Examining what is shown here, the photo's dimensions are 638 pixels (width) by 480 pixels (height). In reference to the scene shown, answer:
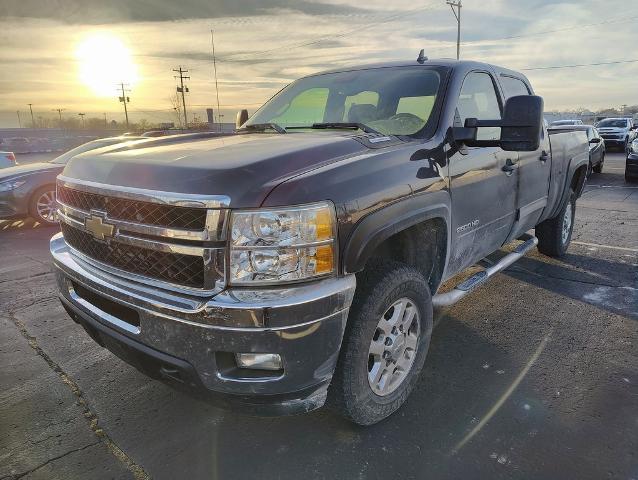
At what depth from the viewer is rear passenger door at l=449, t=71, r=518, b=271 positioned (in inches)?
117

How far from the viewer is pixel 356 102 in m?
3.40

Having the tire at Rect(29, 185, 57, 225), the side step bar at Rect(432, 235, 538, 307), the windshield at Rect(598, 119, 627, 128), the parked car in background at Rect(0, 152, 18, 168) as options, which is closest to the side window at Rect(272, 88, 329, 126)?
the side step bar at Rect(432, 235, 538, 307)

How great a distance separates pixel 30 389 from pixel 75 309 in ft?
2.83

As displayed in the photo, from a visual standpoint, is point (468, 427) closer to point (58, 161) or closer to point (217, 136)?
point (217, 136)

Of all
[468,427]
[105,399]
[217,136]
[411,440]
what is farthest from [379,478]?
[217,136]

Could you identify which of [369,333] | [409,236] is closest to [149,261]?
[369,333]

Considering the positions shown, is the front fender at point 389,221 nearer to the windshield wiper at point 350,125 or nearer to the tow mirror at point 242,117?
the windshield wiper at point 350,125

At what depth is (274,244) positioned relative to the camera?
1.88 metres

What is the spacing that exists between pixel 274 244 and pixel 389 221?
666 mm

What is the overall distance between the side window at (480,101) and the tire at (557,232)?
218 centimetres

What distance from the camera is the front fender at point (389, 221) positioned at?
6.76ft

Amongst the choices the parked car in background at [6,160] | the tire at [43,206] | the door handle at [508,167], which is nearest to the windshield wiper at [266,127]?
the door handle at [508,167]

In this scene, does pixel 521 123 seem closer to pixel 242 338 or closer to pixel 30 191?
Answer: pixel 242 338

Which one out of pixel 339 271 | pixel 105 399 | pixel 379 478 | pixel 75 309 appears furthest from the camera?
pixel 105 399
